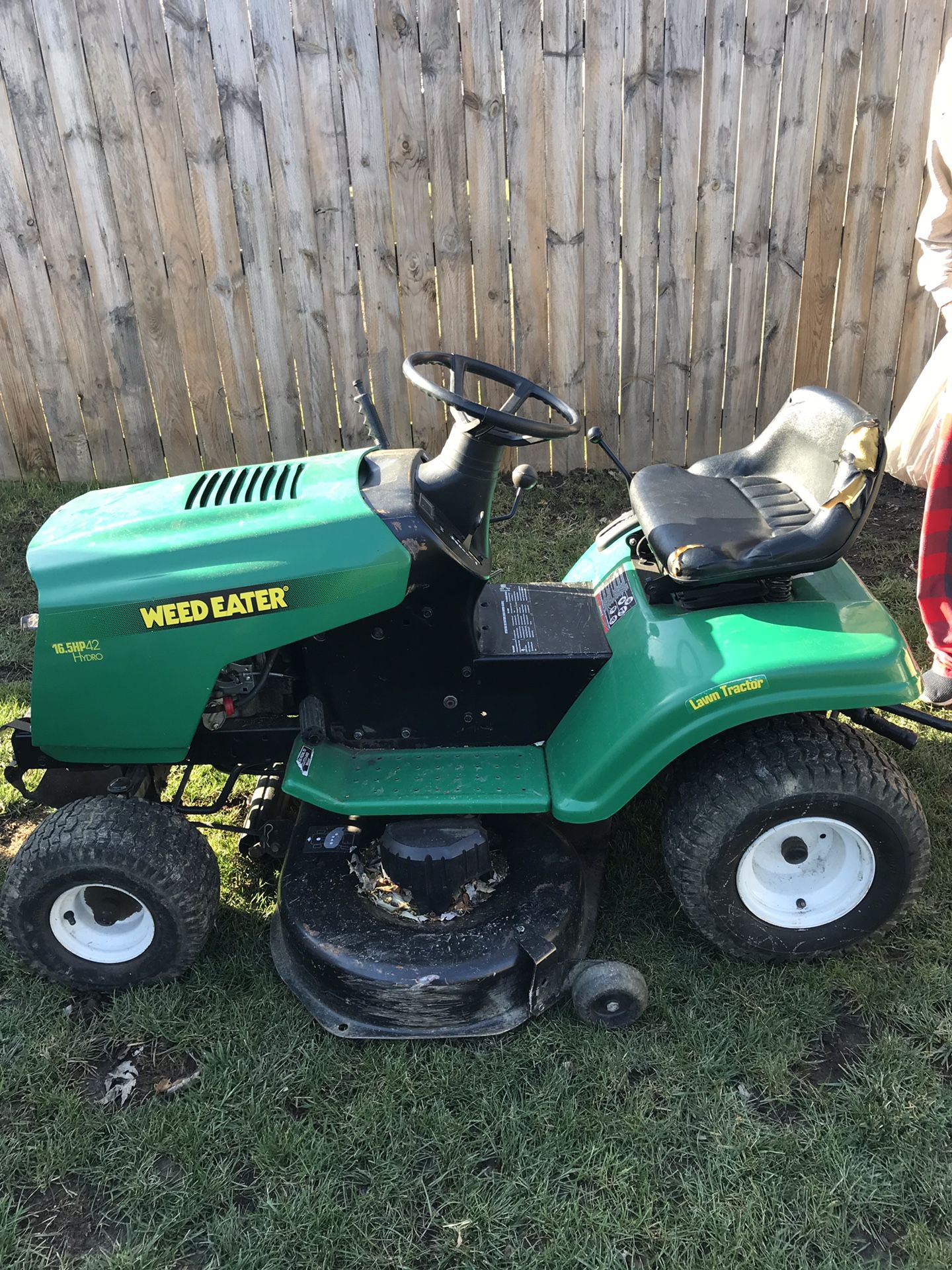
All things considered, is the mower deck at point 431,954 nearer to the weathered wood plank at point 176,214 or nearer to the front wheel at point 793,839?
the front wheel at point 793,839

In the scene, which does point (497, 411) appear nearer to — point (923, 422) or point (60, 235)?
point (923, 422)

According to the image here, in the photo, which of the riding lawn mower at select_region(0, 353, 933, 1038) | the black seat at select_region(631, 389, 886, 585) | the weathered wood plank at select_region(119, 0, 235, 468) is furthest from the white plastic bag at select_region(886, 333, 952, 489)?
the weathered wood plank at select_region(119, 0, 235, 468)

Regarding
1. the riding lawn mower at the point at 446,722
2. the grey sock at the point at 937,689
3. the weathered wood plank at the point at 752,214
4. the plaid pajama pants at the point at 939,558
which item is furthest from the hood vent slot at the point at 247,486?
the weathered wood plank at the point at 752,214

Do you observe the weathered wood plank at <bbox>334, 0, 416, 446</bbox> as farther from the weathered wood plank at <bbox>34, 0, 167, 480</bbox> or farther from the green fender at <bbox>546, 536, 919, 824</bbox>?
the green fender at <bbox>546, 536, 919, 824</bbox>

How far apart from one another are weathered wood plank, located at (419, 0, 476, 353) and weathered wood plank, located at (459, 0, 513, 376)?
0.12 feet

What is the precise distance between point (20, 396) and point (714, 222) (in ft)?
11.7

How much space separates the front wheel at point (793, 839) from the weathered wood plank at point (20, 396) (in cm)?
407

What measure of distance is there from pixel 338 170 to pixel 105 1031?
3799mm

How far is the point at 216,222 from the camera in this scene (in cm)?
480

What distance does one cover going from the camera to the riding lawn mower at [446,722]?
2488mm

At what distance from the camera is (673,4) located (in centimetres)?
438

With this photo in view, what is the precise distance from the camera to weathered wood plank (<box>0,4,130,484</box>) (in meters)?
4.54

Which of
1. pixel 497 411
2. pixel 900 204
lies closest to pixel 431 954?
pixel 497 411

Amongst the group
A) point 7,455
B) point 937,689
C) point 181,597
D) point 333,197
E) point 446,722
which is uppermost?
point 333,197
